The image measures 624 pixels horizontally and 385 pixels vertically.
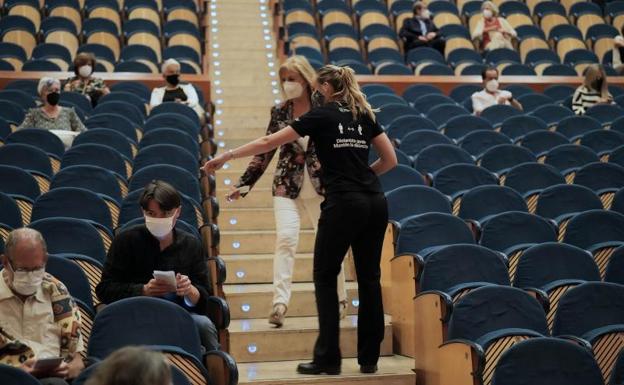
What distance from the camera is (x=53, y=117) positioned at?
6.41m

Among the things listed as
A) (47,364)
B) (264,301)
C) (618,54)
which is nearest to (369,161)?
(264,301)

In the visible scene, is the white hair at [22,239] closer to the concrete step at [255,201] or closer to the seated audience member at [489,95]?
the concrete step at [255,201]

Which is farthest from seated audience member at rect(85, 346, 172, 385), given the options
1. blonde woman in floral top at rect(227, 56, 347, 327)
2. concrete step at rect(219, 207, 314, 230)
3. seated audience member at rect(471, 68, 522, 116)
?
seated audience member at rect(471, 68, 522, 116)

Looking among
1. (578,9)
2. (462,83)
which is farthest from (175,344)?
(578,9)

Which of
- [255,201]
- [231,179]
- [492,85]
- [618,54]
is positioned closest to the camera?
[255,201]

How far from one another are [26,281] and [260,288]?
6.72 ft

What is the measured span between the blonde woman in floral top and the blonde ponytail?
1.48 ft

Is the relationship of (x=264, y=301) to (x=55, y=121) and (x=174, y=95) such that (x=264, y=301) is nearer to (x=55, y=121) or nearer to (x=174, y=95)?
(x=55, y=121)

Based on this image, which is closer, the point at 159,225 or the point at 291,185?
the point at 159,225

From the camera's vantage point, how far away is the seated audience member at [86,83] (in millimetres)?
7641

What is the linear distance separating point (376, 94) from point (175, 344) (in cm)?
481

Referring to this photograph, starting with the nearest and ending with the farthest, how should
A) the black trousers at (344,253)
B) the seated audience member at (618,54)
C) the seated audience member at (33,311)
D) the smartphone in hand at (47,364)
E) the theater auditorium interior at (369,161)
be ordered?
the smartphone in hand at (47,364) < the seated audience member at (33,311) < the theater auditorium interior at (369,161) < the black trousers at (344,253) < the seated audience member at (618,54)

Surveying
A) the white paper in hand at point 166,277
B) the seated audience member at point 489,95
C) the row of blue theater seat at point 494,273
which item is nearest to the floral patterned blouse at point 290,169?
the row of blue theater seat at point 494,273

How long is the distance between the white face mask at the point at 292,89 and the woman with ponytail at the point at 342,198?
1.44 ft
